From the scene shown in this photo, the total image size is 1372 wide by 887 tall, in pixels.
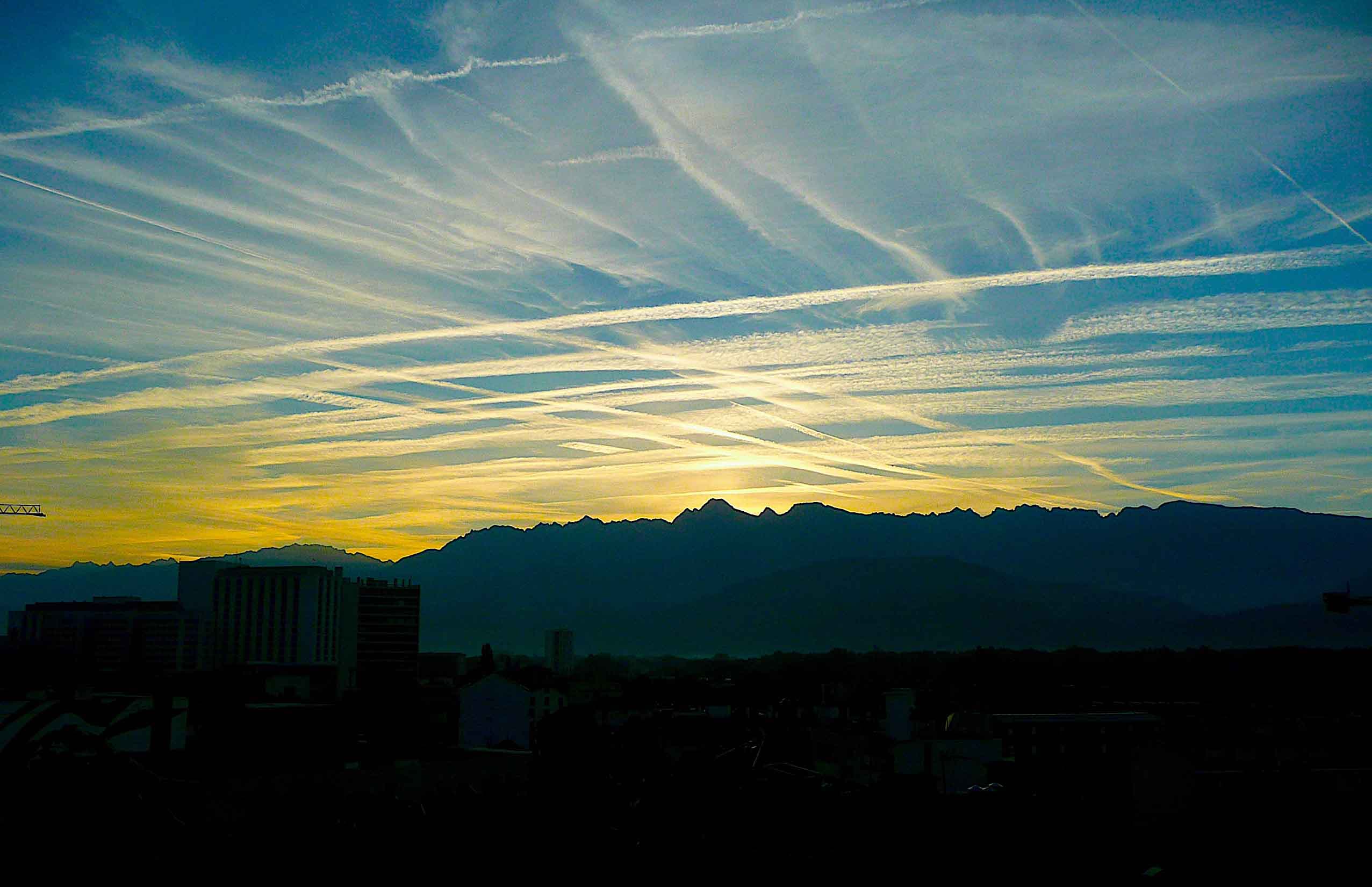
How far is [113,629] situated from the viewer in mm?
147625

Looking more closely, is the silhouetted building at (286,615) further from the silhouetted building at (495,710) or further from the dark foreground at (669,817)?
the dark foreground at (669,817)

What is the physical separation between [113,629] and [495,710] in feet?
403

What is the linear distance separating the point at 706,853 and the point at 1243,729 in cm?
3082

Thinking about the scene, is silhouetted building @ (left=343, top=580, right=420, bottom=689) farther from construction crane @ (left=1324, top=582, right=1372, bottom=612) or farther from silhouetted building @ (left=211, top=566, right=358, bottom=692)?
construction crane @ (left=1324, top=582, right=1372, bottom=612)

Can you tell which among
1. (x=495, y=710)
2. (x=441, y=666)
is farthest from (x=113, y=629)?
(x=495, y=710)

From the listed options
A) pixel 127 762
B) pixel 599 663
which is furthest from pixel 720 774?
pixel 599 663

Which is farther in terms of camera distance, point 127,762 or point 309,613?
point 309,613

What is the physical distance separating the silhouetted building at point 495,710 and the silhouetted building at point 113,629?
101m

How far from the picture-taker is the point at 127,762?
345cm

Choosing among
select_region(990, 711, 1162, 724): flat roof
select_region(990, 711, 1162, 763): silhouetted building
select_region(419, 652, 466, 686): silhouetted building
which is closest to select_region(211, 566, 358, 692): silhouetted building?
select_region(419, 652, 466, 686): silhouetted building

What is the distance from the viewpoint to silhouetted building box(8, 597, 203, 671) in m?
140

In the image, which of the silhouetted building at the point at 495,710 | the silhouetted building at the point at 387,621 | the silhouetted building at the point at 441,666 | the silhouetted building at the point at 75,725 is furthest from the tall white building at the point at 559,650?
the silhouetted building at the point at 75,725

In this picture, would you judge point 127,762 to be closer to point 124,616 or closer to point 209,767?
point 209,767

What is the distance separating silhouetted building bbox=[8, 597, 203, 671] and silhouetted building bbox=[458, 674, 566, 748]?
101291 mm
